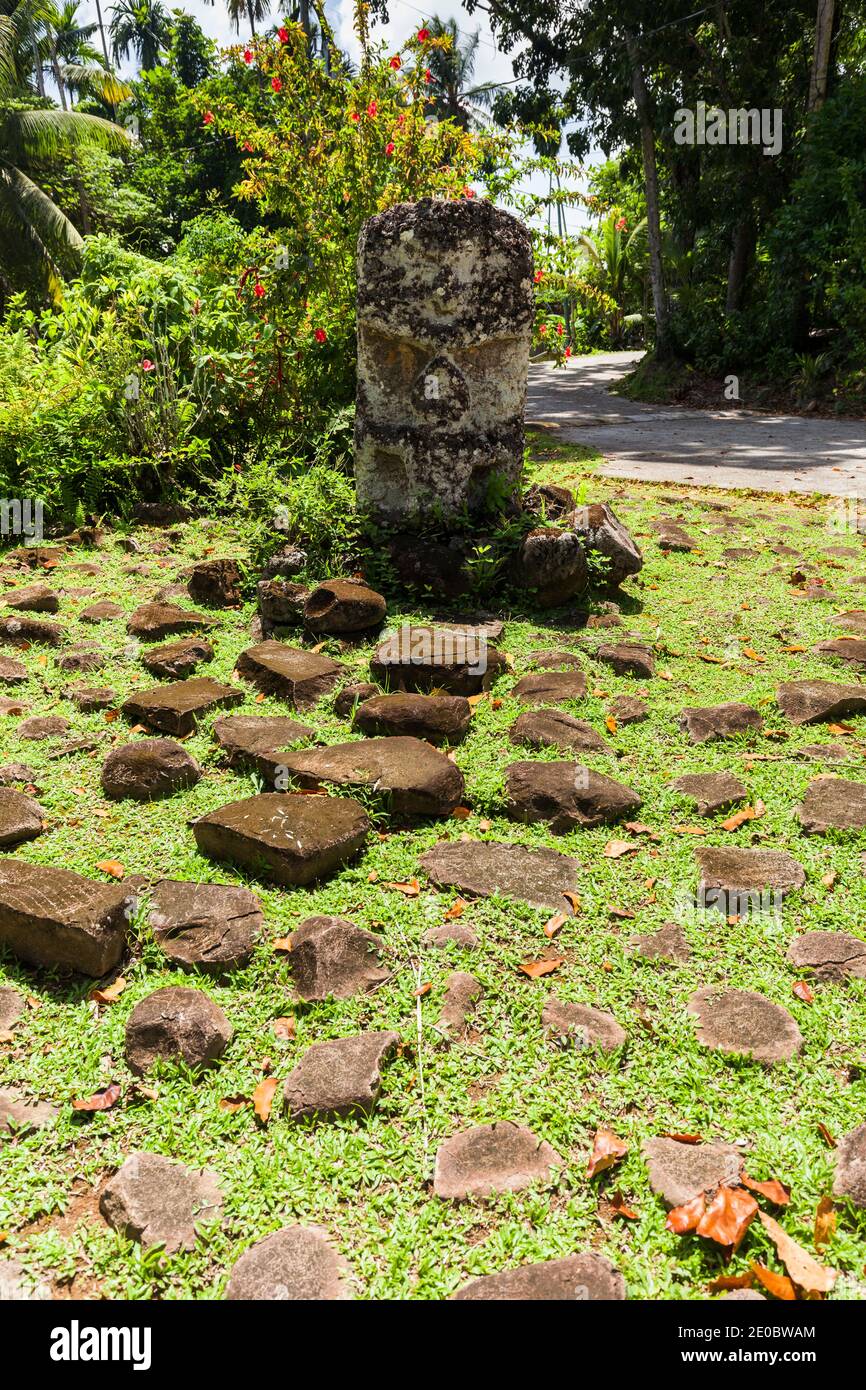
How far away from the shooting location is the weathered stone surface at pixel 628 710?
4277 mm

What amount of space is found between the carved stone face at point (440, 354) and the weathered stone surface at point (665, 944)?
3348 millimetres

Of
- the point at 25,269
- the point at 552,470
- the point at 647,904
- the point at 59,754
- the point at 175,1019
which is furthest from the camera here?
the point at 25,269

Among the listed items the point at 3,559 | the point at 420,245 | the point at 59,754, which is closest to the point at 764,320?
the point at 420,245

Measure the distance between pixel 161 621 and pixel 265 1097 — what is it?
10.9 feet

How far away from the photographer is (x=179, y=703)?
13.8 ft

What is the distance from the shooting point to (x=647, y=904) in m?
3.09

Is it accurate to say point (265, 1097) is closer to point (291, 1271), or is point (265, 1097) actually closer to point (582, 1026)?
point (291, 1271)

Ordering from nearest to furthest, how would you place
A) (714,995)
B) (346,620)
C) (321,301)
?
(714,995) < (346,620) < (321,301)

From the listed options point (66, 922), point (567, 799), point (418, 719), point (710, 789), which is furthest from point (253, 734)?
point (710, 789)

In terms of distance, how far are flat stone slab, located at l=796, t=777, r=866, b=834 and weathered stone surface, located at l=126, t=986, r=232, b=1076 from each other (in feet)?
6.91

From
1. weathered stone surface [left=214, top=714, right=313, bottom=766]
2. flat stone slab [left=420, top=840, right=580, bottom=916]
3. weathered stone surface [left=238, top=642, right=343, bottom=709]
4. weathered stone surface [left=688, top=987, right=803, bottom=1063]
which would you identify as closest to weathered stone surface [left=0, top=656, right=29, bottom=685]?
weathered stone surface [left=238, top=642, right=343, bottom=709]

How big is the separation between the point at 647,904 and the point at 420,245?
3.88 meters

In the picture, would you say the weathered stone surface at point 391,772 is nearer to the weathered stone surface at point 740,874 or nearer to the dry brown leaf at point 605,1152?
the weathered stone surface at point 740,874
